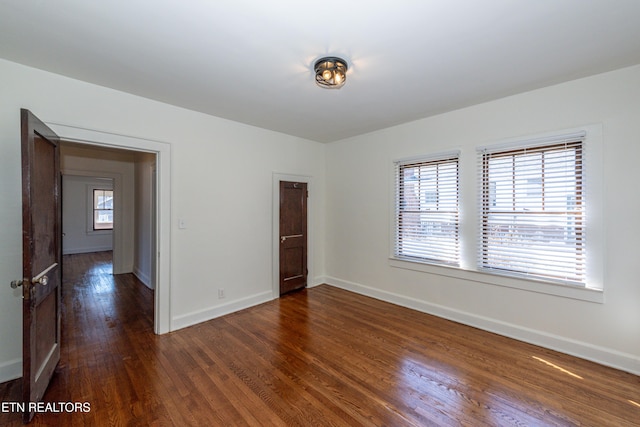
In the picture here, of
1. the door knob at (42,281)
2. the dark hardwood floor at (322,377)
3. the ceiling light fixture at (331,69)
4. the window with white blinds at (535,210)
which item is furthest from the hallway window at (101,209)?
the window with white blinds at (535,210)

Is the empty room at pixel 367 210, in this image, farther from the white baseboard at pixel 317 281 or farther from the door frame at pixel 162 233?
the white baseboard at pixel 317 281

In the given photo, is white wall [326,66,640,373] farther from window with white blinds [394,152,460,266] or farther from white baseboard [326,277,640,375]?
window with white blinds [394,152,460,266]

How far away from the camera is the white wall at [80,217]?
8539 millimetres

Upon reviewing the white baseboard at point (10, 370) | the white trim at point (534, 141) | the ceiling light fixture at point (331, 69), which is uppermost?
the ceiling light fixture at point (331, 69)

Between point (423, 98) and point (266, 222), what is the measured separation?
270 centimetres

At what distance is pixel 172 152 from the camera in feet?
10.5

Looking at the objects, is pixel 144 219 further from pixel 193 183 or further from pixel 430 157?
pixel 430 157

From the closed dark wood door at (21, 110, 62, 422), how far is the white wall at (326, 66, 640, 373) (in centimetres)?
368

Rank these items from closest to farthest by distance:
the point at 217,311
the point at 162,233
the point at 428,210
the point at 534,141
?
the point at 534,141, the point at 162,233, the point at 217,311, the point at 428,210

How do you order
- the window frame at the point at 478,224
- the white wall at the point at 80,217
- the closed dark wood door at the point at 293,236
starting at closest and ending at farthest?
the window frame at the point at 478,224
the closed dark wood door at the point at 293,236
the white wall at the point at 80,217

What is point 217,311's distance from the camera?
359 cm

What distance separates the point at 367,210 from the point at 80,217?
9.56 metres

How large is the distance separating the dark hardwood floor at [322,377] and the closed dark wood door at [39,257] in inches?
10.0

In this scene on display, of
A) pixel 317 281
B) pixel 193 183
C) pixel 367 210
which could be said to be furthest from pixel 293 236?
pixel 193 183
